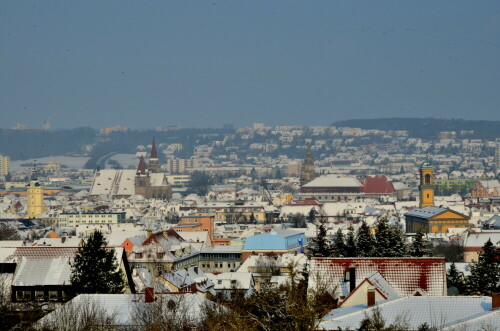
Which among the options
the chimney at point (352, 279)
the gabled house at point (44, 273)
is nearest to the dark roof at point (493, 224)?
the gabled house at point (44, 273)

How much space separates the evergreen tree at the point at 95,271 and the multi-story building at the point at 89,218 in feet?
244

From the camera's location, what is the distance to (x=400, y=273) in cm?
2175

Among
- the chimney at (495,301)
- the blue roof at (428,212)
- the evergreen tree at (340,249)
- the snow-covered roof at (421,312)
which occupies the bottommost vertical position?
the snow-covered roof at (421,312)

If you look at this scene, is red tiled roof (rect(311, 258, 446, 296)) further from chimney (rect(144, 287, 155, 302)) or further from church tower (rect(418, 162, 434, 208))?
church tower (rect(418, 162, 434, 208))

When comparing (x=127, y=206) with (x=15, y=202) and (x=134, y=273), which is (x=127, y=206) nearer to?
(x=15, y=202)

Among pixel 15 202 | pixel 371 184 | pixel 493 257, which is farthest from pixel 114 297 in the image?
pixel 371 184

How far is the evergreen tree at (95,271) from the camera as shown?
2527cm

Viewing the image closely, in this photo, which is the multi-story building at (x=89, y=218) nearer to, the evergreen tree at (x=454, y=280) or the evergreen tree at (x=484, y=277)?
the evergreen tree at (x=454, y=280)

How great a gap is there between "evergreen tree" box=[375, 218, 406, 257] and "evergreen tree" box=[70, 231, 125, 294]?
5793mm

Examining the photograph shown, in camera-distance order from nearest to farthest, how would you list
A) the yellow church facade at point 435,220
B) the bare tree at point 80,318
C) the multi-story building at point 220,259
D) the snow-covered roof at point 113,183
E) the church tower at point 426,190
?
1. the bare tree at point 80,318
2. the multi-story building at point 220,259
3. the yellow church facade at point 435,220
4. the church tower at point 426,190
5. the snow-covered roof at point 113,183

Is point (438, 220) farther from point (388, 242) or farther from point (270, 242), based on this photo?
point (388, 242)

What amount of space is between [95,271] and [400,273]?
6.01 m

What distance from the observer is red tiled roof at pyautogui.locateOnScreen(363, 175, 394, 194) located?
15638 cm

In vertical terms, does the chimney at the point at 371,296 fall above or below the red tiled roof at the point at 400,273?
below
